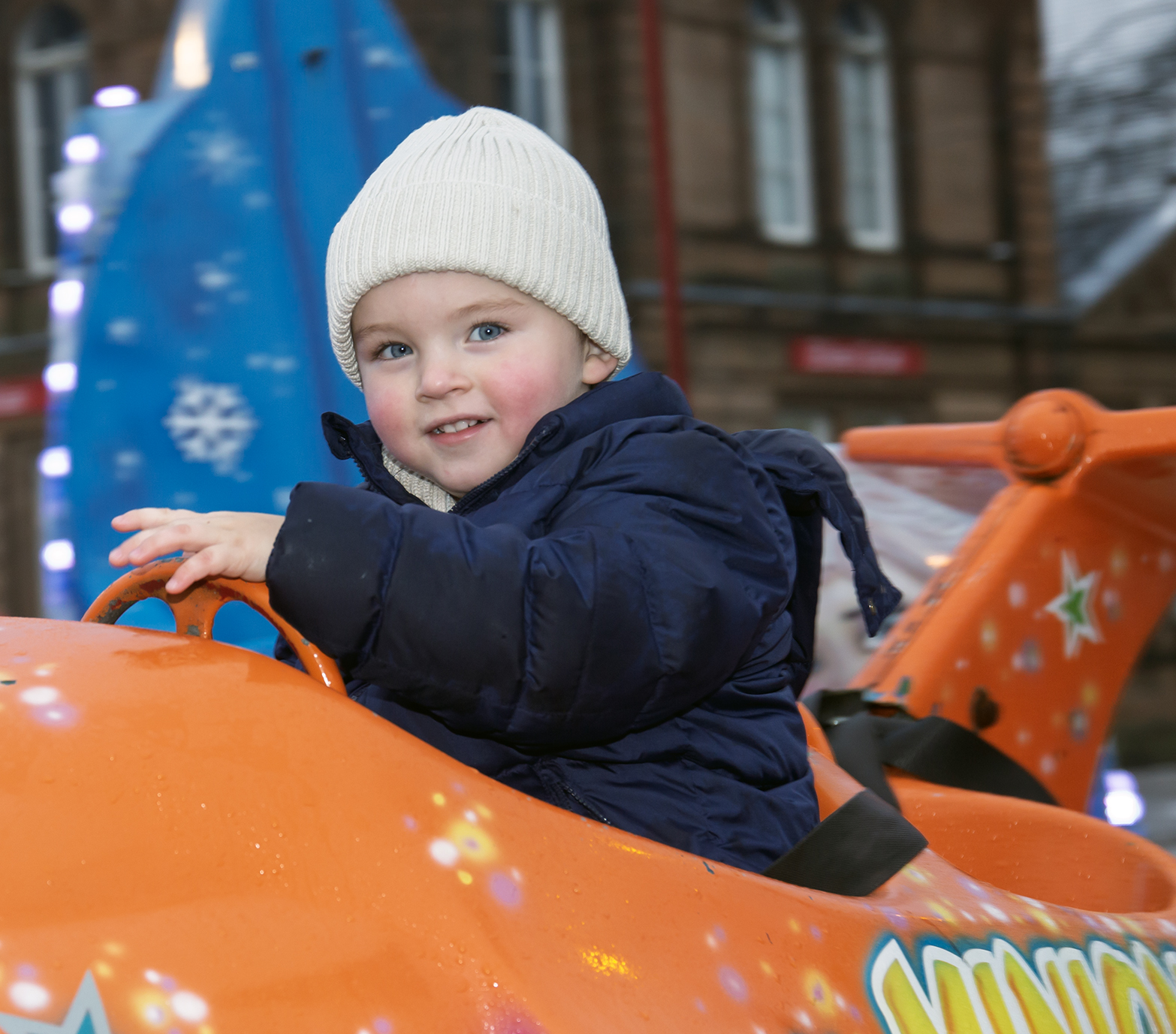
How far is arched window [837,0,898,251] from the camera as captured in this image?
11.4 meters

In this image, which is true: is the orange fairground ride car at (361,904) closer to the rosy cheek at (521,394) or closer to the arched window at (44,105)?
the rosy cheek at (521,394)

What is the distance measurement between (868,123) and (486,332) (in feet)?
35.7

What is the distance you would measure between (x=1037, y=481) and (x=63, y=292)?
170 cm

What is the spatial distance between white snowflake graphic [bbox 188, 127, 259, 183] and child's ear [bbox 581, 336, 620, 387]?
1.40 metres

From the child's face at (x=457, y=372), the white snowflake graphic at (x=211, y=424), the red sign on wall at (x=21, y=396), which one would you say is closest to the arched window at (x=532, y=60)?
the red sign on wall at (x=21, y=396)

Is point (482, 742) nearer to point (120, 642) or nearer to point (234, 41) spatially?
point (120, 642)

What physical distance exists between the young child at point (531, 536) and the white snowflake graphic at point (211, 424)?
1121mm

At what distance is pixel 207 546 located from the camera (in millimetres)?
981

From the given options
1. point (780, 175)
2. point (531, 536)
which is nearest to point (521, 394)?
point (531, 536)

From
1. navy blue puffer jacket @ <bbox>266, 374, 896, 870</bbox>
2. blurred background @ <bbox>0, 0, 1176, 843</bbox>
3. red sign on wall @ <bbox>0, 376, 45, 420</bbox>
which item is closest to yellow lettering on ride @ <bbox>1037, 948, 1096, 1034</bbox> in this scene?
navy blue puffer jacket @ <bbox>266, 374, 896, 870</bbox>

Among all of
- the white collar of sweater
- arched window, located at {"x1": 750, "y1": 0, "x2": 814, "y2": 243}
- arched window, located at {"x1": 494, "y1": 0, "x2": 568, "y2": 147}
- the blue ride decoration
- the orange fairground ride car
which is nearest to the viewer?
the orange fairground ride car

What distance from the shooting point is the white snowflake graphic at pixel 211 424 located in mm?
2502

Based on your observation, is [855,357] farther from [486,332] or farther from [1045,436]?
[486,332]

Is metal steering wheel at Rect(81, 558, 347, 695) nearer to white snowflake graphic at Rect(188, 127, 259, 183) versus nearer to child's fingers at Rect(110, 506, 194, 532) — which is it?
child's fingers at Rect(110, 506, 194, 532)
